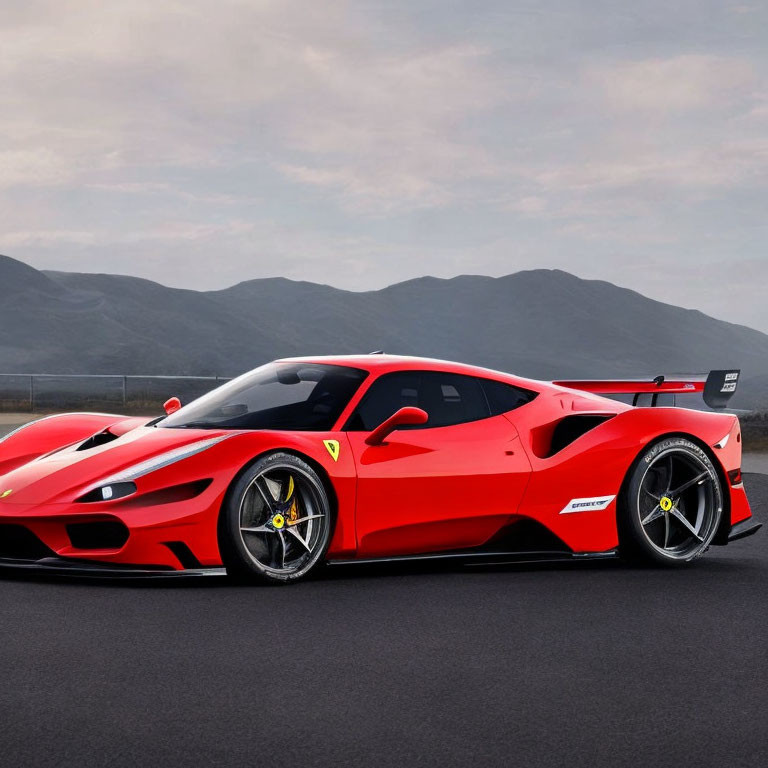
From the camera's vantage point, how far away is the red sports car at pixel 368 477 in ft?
20.6

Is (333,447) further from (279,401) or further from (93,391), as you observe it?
(93,391)

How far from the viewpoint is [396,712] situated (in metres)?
4.07

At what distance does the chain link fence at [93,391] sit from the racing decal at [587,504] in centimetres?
2151

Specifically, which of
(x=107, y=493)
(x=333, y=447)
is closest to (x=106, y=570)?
(x=107, y=493)

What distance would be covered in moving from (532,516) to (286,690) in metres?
3.10

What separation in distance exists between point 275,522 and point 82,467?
1100 mm

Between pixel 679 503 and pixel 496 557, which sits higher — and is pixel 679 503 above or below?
above

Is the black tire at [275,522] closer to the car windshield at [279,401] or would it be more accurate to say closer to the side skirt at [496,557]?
the side skirt at [496,557]

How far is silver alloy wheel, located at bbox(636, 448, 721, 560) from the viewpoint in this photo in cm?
754

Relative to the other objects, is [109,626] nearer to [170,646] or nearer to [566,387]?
[170,646]

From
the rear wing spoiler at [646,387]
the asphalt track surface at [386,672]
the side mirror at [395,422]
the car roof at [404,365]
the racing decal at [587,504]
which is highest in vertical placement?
the car roof at [404,365]

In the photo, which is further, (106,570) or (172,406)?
(172,406)

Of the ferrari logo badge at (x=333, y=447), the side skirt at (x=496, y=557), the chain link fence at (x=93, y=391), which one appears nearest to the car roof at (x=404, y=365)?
the ferrari logo badge at (x=333, y=447)

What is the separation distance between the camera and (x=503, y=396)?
7496mm
